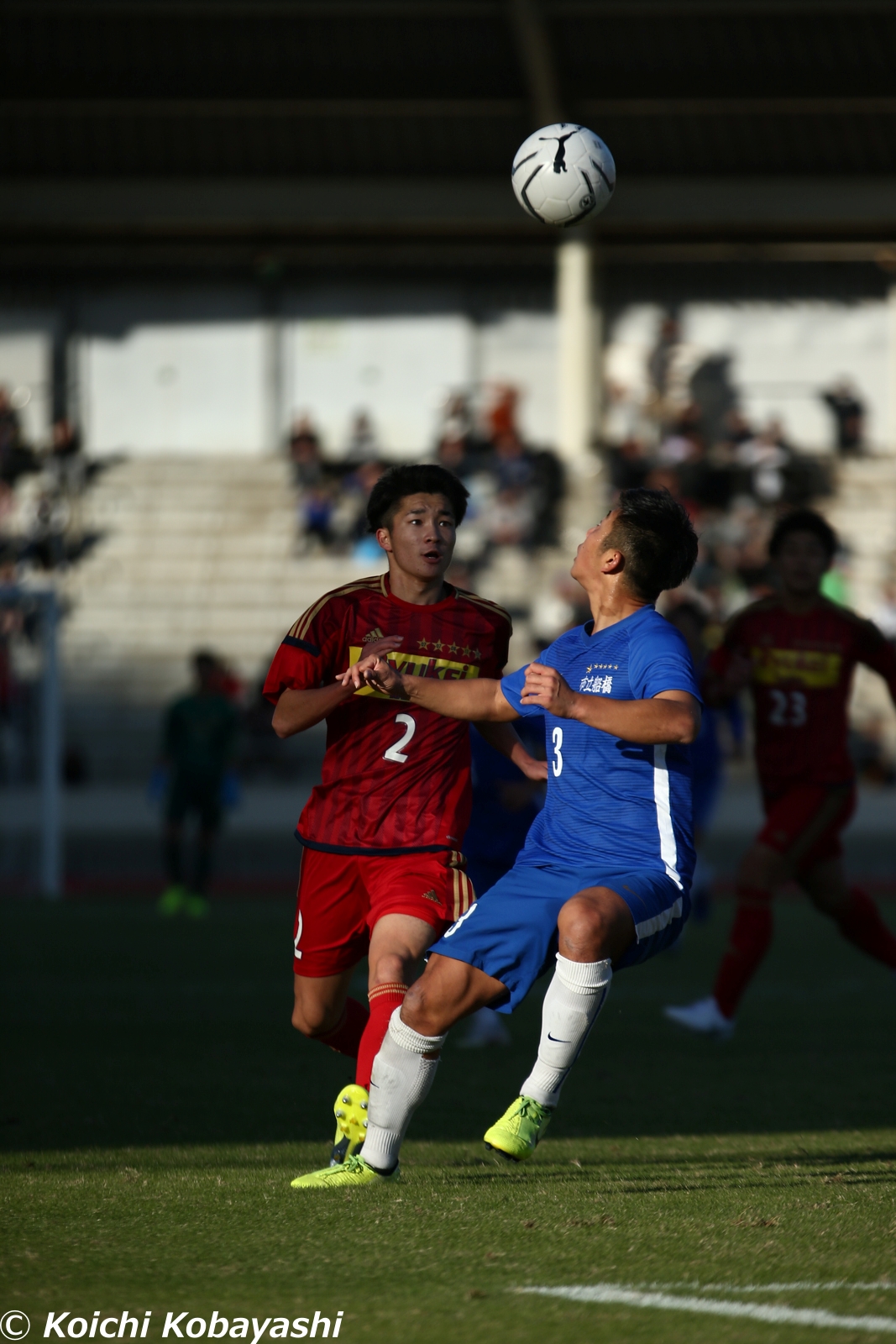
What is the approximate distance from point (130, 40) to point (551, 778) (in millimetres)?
25005

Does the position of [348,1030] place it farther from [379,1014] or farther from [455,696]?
[455,696]

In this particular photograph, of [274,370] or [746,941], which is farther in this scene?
[274,370]

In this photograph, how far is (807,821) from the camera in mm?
7977

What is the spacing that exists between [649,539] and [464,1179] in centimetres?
195

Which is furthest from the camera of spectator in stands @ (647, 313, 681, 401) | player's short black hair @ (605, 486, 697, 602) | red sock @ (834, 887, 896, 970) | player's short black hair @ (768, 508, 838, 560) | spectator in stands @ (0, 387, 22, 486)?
spectator in stands @ (647, 313, 681, 401)

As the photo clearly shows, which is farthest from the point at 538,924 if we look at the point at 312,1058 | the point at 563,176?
the point at 563,176

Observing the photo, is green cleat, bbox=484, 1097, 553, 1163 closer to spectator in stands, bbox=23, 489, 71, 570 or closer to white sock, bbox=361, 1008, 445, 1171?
→ white sock, bbox=361, 1008, 445, 1171

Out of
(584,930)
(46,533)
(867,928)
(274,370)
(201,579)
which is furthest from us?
Result: (274,370)

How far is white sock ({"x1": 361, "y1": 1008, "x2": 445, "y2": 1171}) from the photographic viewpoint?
4684 millimetres

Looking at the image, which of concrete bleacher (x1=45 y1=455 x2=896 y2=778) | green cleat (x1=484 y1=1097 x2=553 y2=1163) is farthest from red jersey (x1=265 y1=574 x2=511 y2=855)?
concrete bleacher (x1=45 y1=455 x2=896 y2=778)

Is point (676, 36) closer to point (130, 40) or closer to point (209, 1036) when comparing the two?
point (130, 40)

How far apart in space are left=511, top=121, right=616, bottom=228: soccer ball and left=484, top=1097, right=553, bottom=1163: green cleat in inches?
160

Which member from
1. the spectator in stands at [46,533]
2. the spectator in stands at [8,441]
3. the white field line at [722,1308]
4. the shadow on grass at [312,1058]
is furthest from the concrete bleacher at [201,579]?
the white field line at [722,1308]

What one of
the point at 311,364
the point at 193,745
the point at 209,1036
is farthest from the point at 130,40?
the point at 209,1036
